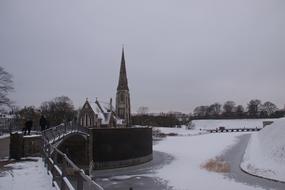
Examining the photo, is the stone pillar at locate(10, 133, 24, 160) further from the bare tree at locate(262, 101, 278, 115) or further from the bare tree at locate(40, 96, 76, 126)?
the bare tree at locate(262, 101, 278, 115)

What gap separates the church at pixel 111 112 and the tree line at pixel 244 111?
277ft

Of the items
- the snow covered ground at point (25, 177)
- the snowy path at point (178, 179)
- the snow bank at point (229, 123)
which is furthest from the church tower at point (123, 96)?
the snow bank at point (229, 123)

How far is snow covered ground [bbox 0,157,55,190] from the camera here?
8988 mm

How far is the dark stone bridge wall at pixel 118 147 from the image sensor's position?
35.4m

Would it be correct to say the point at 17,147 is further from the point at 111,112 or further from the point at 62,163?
the point at 111,112

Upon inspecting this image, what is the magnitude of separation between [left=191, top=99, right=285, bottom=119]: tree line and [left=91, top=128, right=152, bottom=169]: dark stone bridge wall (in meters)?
112

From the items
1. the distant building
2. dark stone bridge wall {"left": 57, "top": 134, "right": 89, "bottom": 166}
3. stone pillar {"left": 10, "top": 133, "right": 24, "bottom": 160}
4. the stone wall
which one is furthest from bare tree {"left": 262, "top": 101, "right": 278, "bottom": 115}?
stone pillar {"left": 10, "top": 133, "right": 24, "bottom": 160}

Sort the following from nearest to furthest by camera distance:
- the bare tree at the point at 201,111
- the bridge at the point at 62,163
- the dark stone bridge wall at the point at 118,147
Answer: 1. the bridge at the point at 62,163
2. the dark stone bridge wall at the point at 118,147
3. the bare tree at the point at 201,111

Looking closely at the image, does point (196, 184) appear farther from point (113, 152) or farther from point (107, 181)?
point (113, 152)

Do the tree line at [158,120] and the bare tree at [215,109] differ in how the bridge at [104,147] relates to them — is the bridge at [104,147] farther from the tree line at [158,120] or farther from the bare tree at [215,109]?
the bare tree at [215,109]

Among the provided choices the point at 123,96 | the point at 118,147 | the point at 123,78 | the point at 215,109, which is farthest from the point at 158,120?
the point at 118,147

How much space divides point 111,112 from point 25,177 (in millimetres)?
60155

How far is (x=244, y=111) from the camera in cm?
15400

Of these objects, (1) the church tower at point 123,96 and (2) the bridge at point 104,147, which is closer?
(2) the bridge at point 104,147
